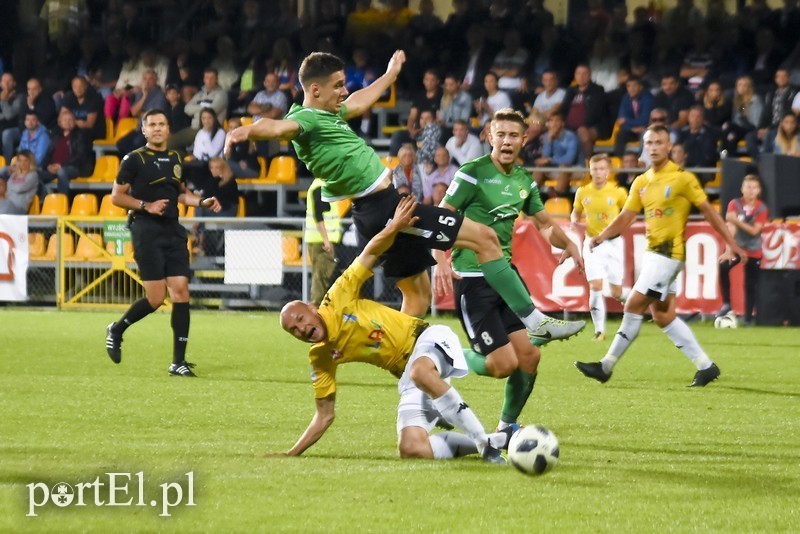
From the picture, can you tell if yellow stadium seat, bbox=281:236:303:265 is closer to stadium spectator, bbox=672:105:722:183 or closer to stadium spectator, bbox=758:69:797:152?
stadium spectator, bbox=672:105:722:183

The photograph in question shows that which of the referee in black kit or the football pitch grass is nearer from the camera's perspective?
the football pitch grass

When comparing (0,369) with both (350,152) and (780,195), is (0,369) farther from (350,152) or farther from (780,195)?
(780,195)

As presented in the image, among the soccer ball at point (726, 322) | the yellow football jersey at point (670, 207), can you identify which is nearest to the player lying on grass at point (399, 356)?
the yellow football jersey at point (670, 207)

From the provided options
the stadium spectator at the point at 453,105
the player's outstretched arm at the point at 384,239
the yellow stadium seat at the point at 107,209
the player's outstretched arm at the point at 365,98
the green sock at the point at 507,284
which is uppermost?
the stadium spectator at the point at 453,105

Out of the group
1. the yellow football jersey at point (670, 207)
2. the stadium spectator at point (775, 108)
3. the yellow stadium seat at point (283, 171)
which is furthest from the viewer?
the yellow stadium seat at point (283, 171)

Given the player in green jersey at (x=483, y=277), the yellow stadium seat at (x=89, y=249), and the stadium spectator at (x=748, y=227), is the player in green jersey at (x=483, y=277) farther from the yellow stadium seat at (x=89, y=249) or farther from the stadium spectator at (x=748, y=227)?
the yellow stadium seat at (x=89, y=249)

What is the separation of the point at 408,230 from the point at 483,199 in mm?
910

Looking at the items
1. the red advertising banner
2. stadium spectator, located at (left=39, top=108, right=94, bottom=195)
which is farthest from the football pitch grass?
stadium spectator, located at (left=39, top=108, right=94, bottom=195)

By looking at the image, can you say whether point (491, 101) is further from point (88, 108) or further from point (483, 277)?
point (483, 277)

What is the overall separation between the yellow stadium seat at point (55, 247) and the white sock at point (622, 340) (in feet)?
38.9

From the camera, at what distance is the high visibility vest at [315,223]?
15.4m

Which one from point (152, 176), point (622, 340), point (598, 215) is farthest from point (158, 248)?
point (598, 215)

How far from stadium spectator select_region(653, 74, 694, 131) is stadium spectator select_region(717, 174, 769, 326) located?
2.59 metres

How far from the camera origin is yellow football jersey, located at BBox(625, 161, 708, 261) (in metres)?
11.6
